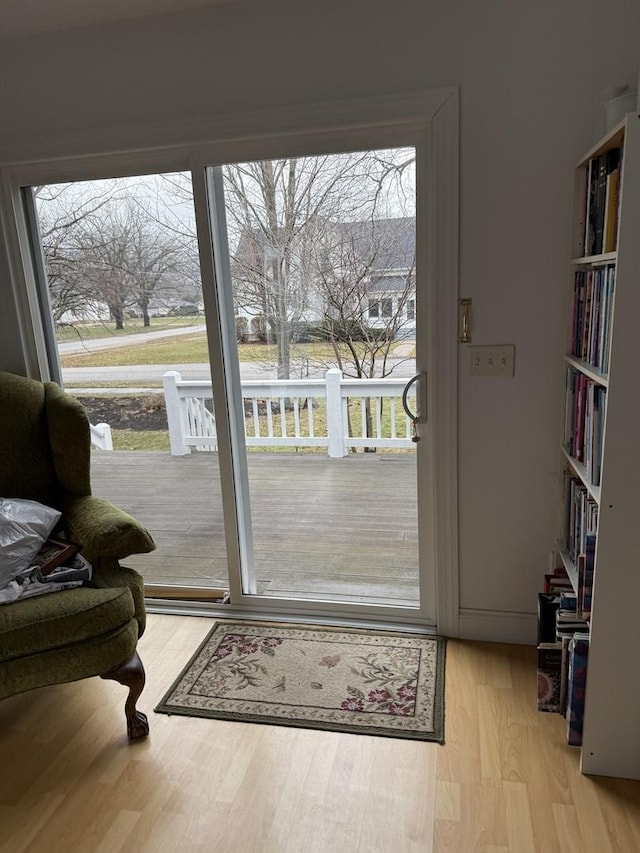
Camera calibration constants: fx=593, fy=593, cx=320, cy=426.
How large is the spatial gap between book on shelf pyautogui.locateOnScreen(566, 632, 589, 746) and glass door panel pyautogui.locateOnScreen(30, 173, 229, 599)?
58.4 inches

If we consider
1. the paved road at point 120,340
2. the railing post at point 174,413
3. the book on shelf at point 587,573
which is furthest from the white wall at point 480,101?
the railing post at point 174,413

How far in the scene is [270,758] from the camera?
1794mm

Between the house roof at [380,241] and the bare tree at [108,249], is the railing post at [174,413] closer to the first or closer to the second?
the bare tree at [108,249]

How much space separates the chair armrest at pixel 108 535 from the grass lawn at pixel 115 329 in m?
0.79

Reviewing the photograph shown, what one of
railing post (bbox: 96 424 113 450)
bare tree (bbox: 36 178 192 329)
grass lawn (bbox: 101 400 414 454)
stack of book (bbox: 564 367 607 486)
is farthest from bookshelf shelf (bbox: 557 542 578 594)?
railing post (bbox: 96 424 113 450)

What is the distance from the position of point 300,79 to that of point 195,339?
40.2 inches

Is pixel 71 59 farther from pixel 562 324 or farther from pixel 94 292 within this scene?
pixel 562 324

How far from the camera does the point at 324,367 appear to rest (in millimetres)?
2322

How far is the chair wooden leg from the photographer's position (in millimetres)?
1865

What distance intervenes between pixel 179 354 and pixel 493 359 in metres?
1.26

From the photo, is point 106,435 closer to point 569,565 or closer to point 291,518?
point 291,518


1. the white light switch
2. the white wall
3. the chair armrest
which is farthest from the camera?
the white light switch

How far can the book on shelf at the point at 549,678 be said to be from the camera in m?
1.88

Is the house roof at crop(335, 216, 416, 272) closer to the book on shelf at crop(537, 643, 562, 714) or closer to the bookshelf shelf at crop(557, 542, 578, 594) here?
the bookshelf shelf at crop(557, 542, 578, 594)
